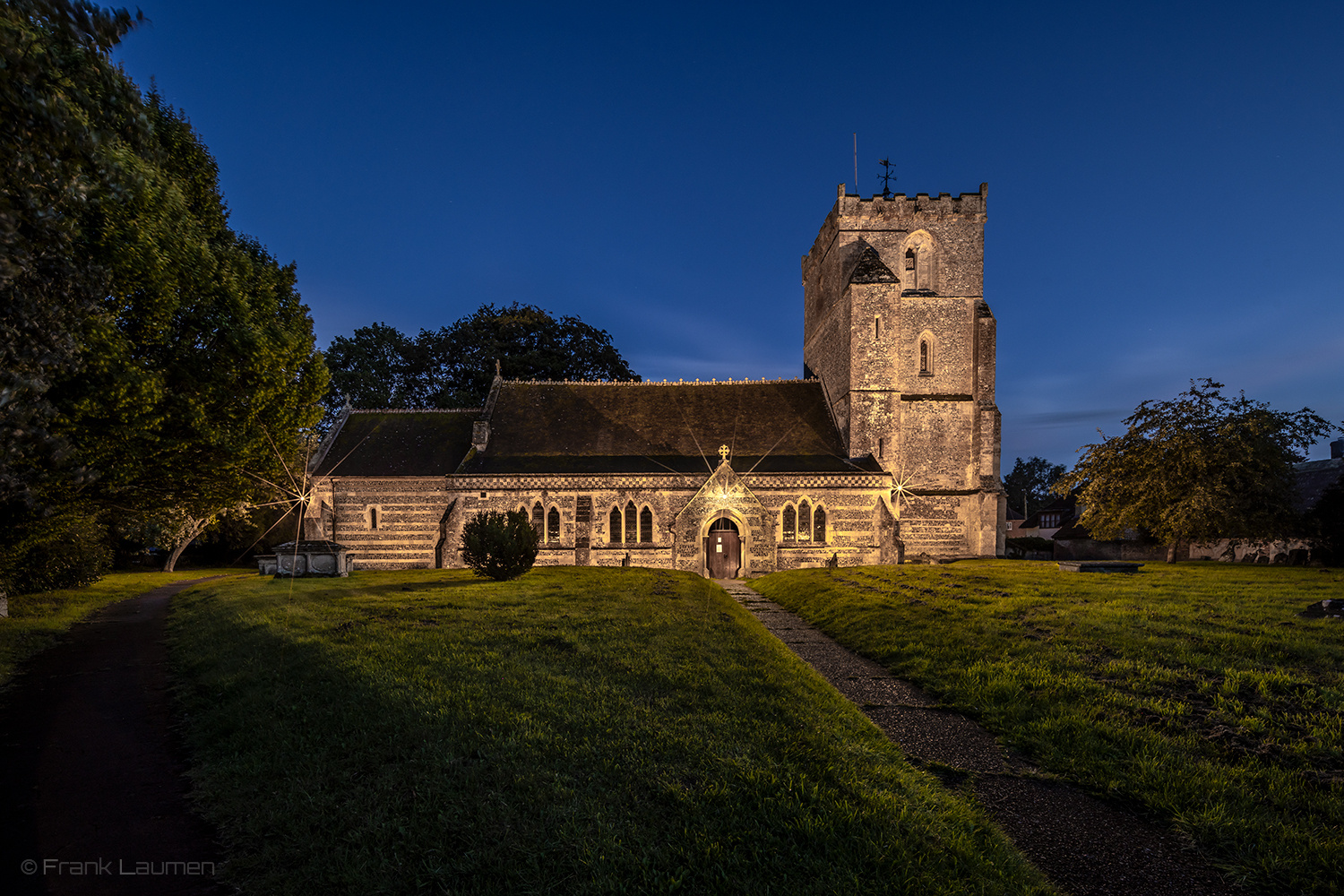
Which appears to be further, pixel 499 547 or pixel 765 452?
pixel 765 452

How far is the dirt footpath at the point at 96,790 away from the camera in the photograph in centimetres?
457

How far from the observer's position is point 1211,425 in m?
27.5

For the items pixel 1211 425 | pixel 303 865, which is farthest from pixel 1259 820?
pixel 1211 425

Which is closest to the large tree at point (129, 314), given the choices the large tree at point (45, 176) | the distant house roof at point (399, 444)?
the large tree at point (45, 176)

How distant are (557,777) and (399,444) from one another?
1134 inches

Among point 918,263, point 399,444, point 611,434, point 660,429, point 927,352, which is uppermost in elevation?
point 918,263

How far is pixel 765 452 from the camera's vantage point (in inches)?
1174

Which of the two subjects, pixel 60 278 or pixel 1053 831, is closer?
pixel 1053 831

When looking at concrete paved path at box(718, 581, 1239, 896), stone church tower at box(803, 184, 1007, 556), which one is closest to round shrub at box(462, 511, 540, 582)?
concrete paved path at box(718, 581, 1239, 896)

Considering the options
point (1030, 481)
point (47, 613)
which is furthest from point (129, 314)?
point (1030, 481)

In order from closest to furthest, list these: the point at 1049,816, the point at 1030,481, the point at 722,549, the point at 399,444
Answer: the point at 1049,816 < the point at 722,549 < the point at 399,444 < the point at 1030,481

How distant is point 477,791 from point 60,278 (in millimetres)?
9641

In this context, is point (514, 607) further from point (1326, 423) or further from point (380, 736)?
point (1326, 423)

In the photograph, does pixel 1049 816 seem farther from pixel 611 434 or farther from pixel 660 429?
pixel 611 434
